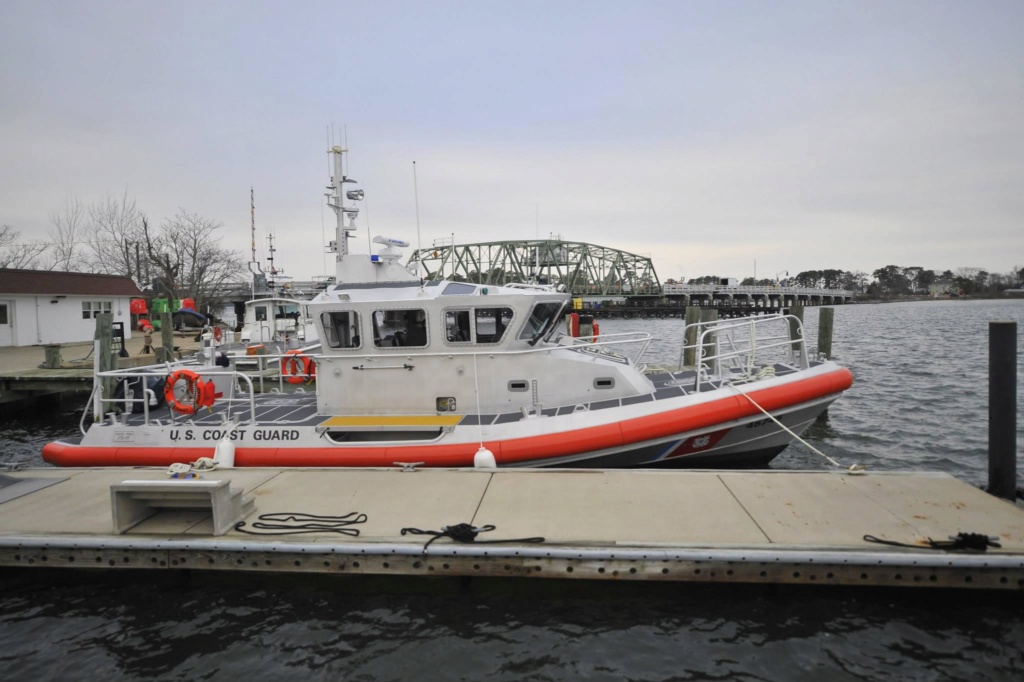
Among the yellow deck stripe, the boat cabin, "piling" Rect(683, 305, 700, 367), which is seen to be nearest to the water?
the yellow deck stripe

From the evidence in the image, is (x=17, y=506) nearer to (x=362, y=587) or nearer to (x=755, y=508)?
(x=362, y=587)

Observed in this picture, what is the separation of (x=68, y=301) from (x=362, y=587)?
26694mm

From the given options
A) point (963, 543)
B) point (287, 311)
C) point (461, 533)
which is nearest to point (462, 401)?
point (461, 533)

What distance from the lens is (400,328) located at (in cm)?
795

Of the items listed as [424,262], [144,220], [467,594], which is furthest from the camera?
[144,220]

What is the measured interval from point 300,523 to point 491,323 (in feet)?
11.5

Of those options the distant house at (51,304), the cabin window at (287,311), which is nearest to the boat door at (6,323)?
the distant house at (51,304)

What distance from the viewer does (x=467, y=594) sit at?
17.1 feet

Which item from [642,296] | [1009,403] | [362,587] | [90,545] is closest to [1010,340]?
[1009,403]

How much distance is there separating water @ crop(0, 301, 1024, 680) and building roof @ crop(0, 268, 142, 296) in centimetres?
2276

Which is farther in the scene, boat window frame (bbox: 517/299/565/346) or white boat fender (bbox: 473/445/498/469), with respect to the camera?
boat window frame (bbox: 517/299/565/346)

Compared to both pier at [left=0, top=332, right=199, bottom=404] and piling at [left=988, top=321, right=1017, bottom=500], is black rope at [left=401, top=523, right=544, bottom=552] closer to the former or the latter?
piling at [left=988, top=321, right=1017, bottom=500]

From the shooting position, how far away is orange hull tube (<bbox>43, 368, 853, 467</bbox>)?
729cm

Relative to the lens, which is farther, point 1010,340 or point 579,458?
point 579,458
